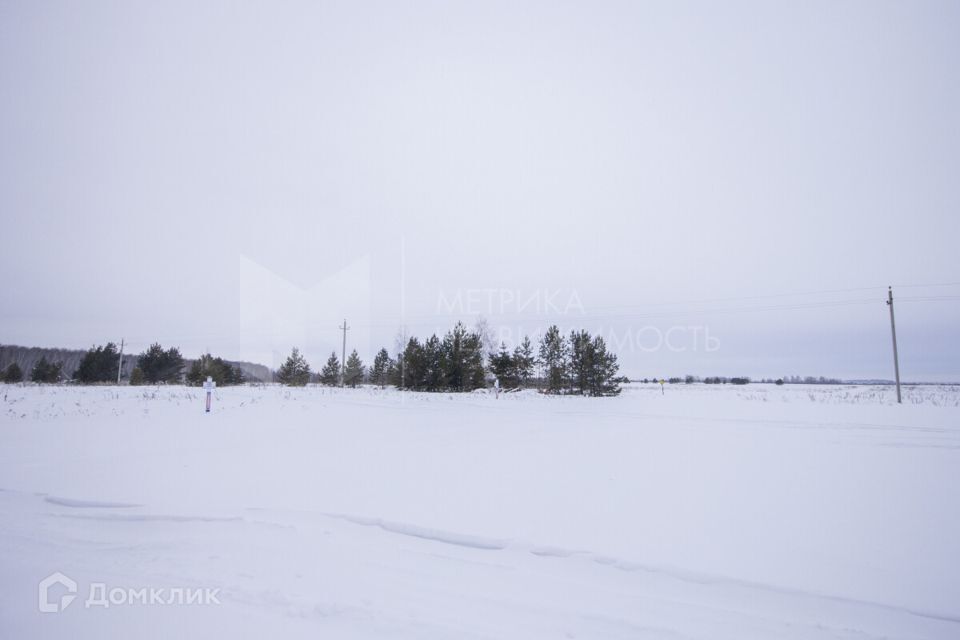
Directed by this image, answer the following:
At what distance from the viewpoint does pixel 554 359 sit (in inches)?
1344

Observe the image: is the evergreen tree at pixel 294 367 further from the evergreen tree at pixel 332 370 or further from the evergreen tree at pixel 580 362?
the evergreen tree at pixel 580 362

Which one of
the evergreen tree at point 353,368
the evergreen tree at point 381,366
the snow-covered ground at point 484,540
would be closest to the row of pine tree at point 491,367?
the evergreen tree at point 353,368

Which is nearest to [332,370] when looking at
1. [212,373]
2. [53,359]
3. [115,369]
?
[212,373]

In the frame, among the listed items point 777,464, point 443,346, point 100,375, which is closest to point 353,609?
point 777,464

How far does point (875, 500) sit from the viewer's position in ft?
13.0

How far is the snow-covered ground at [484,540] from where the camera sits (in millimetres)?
2270

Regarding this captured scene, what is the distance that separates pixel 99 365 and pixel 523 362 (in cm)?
4235

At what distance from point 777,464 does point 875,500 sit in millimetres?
1493

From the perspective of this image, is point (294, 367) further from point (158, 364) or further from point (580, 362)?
point (580, 362)

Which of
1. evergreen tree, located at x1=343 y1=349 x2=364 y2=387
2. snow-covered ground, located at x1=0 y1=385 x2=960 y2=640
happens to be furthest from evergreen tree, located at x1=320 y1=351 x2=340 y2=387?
snow-covered ground, located at x1=0 y1=385 x2=960 y2=640

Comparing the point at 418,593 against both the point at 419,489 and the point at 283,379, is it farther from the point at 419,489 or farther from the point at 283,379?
the point at 283,379

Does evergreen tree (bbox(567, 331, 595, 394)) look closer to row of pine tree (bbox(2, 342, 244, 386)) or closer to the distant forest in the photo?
row of pine tree (bbox(2, 342, 244, 386))

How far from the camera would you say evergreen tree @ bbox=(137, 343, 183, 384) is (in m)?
41.1

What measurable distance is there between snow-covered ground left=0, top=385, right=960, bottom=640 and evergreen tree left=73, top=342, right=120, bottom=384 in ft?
148
